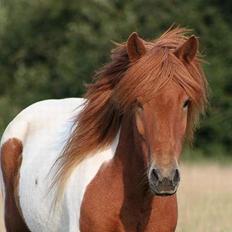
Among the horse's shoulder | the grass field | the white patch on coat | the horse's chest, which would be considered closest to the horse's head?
the horse's chest

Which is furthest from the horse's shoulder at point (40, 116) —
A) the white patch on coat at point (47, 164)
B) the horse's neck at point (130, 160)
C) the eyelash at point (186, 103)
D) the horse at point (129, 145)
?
the eyelash at point (186, 103)

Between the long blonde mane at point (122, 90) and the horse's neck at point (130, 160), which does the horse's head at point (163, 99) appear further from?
the horse's neck at point (130, 160)

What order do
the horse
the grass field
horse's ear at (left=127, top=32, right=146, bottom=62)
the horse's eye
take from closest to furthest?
the horse, the horse's eye, horse's ear at (left=127, top=32, right=146, bottom=62), the grass field

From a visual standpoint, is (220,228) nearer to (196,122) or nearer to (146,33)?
(196,122)

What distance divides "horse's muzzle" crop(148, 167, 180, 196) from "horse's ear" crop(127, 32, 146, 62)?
0.82 m

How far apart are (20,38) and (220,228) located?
872 inches

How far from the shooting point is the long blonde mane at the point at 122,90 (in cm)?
513

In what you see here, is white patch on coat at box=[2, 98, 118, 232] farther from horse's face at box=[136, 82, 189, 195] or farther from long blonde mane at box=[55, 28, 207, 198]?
horse's face at box=[136, 82, 189, 195]

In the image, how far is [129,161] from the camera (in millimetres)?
5418

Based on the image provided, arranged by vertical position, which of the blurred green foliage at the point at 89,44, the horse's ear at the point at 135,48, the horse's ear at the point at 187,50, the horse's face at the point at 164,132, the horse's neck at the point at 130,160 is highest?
the horse's ear at the point at 135,48

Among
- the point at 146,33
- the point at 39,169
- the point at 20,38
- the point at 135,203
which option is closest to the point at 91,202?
the point at 135,203

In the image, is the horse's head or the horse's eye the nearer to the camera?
the horse's head

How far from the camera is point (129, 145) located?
5414mm

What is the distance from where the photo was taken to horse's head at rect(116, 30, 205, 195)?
15.8ft
